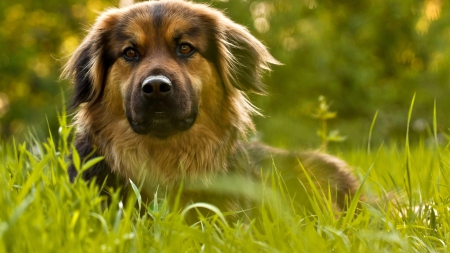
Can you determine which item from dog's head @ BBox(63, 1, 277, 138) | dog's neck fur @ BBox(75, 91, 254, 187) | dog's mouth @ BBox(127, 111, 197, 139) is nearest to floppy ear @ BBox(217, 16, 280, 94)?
dog's head @ BBox(63, 1, 277, 138)

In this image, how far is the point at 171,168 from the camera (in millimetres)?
3947

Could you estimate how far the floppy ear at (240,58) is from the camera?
419cm

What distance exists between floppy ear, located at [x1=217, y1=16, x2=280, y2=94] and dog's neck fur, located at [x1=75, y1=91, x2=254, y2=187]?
382mm

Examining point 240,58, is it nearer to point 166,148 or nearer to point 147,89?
point 166,148

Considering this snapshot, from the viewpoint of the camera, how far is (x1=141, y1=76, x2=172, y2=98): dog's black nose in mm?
3523

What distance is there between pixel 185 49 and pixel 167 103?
505 millimetres

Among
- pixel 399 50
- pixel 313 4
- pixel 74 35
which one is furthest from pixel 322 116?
pixel 74 35

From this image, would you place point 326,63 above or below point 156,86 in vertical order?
below

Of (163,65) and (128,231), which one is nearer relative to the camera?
(128,231)

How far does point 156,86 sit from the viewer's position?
353cm

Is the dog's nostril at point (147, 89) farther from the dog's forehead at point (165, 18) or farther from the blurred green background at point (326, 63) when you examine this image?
the blurred green background at point (326, 63)

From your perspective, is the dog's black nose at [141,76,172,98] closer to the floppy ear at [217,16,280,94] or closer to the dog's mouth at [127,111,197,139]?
the dog's mouth at [127,111,197,139]

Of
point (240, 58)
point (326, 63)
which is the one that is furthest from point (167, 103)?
point (326, 63)

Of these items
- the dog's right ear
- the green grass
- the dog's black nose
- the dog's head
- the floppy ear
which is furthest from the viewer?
the floppy ear
